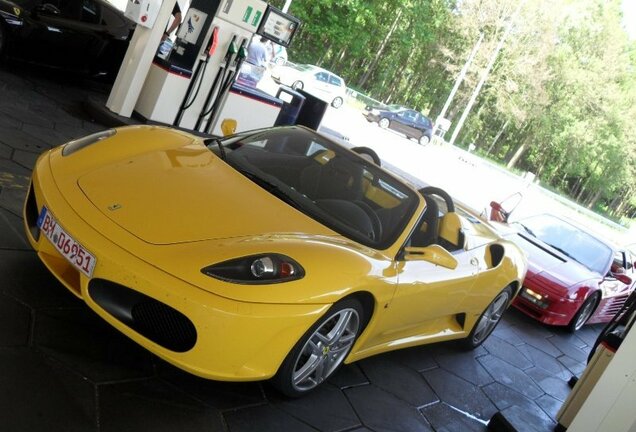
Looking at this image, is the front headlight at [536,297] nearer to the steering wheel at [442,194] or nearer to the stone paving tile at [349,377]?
the steering wheel at [442,194]

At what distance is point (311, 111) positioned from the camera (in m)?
10.1

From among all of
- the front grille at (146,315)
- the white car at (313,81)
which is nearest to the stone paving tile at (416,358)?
the front grille at (146,315)

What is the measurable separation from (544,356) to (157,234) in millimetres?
4738

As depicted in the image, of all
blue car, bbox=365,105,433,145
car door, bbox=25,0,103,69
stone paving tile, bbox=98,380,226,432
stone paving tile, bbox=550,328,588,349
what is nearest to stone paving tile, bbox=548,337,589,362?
stone paving tile, bbox=550,328,588,349

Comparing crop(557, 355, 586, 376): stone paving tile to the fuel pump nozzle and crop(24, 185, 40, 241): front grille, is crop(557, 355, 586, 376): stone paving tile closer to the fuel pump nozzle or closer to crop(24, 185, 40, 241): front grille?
crop(24, 185, 40, 241): front grille

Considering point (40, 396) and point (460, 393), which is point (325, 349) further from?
point (460, 393)

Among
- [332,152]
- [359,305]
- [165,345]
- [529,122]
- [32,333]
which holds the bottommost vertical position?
[32,333]

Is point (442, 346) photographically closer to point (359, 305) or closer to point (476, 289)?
point (476, 289)

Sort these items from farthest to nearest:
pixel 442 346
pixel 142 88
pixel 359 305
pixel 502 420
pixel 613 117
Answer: pixel 613 117 → pixel 142 88 → pixel 442 346 → pixel 502 420 → pixel 359 305

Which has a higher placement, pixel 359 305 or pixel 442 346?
pixel 359 305

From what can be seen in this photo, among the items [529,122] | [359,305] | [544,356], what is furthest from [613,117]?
[359,305]

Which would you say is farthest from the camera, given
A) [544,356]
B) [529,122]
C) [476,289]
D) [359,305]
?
[529,122]

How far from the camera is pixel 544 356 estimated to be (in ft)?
20.0

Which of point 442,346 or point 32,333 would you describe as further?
point 442,346
